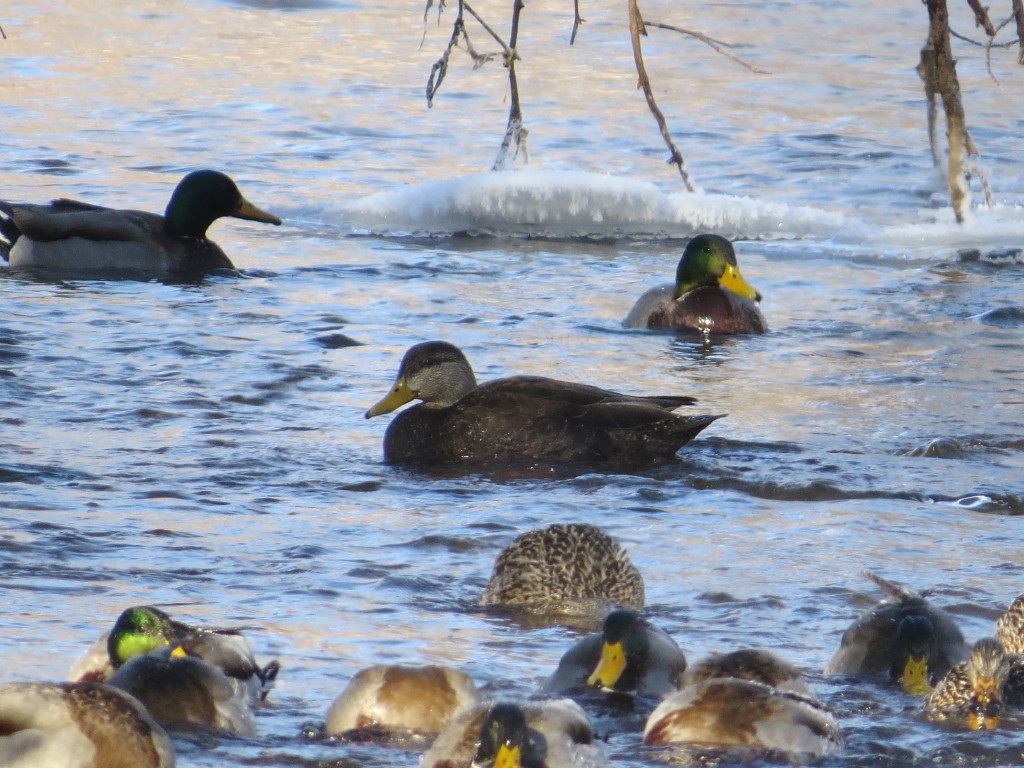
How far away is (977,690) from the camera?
489cm

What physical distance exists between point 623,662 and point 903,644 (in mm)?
795

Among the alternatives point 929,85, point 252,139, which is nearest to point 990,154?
point 929,85

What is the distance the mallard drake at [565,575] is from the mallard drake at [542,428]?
2044mm

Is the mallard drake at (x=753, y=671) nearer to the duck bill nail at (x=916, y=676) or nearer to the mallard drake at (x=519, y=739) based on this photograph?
the duck bill nail at (x=916, y=676)

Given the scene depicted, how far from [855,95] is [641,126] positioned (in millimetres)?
2714

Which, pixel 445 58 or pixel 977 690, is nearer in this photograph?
pixel 977 690

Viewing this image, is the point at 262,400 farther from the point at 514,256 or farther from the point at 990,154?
the point at 990,154

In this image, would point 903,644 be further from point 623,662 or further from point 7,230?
point 7,230

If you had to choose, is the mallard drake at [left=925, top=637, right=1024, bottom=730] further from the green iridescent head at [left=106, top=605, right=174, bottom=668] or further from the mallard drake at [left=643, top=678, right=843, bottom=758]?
the green iridescent head at [left=106, top=605, right=174, bottom=668]

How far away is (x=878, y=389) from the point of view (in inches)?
372

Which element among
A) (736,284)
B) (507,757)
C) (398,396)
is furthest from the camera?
(736,284)

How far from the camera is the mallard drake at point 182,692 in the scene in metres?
4.64

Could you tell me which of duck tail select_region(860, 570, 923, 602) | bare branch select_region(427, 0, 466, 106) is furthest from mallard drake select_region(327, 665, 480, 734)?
bare branch select_region(427, 0, 466, 106)

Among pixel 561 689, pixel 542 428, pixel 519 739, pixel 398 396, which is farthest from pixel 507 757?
pixel 398 396
